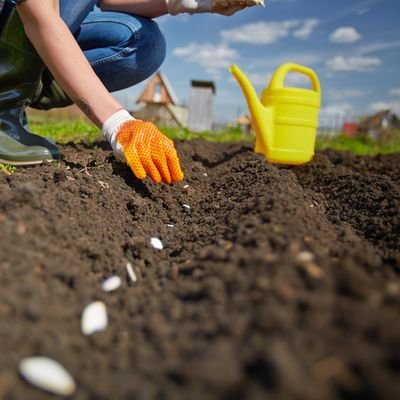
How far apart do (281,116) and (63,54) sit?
5.04 feet

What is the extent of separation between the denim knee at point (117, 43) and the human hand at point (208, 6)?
8.3 inches

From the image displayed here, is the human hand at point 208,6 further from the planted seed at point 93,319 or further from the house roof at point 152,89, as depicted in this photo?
the house roof at point 152,89

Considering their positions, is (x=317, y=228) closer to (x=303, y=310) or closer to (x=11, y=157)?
(x=303, y=310)

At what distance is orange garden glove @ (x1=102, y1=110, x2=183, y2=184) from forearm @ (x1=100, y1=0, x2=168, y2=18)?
106cm

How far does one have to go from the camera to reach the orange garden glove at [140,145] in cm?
167

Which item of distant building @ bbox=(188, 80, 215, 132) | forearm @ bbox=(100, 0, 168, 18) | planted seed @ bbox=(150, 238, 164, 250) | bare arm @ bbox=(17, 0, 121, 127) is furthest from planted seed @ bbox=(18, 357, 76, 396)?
distant building @ bbox=(188, 80, 215, 132)

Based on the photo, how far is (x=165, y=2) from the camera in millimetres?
2396

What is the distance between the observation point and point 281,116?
2.67 metres

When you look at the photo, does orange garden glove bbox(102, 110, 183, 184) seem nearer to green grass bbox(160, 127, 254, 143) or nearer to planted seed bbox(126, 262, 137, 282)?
planted seed bbox(126, 262, 137, 282)

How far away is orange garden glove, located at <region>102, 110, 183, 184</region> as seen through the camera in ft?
5.47

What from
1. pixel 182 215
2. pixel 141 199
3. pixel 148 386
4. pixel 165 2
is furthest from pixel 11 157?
pixel 148 386

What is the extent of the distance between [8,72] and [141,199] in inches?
42.1

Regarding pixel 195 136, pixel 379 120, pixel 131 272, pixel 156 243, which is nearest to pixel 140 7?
pixel 156 243

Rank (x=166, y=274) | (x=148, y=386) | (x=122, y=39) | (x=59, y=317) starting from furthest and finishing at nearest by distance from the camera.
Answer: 1. (x=122, y=39)
2. (x=166, y=274)
3. (x=59, y=317)
4. (x=148, y=386)
